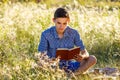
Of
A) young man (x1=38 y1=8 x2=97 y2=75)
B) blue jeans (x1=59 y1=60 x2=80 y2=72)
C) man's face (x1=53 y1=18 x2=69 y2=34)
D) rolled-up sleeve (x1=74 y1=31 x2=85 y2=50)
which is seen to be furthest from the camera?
rolled-up sleeve (x1=74 y1=31 x2=85 y2=50)

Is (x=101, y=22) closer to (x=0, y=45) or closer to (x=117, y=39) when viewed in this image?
(x=117, y=39)

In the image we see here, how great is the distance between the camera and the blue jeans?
17.9ft

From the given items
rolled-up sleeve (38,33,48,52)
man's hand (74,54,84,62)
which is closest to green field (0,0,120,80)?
rolled-up sleeve (38,33,48,52)

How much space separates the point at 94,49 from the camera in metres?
7.47

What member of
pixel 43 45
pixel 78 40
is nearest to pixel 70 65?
pixel 78 40

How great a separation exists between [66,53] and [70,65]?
436 mm

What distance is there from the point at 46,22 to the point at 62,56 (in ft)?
9.26

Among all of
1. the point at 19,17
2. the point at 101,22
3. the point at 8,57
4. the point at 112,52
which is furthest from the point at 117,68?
the point at 19,17

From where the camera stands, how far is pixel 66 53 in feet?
17.2

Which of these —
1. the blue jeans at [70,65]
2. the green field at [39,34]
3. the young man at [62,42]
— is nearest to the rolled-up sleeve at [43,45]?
the young man at [62,42]

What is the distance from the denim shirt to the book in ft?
1.10

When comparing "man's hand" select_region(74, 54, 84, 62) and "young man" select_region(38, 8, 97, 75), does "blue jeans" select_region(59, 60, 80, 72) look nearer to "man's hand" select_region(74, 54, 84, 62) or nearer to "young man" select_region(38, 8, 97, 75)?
"young man" select_region(38, 8, 97, 75)

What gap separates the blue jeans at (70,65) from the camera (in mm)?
5441

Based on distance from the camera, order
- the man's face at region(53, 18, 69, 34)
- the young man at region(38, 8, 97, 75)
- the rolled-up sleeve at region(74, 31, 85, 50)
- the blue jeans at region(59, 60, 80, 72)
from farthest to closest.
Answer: the rolled-up sleeve at region(74, 31, 85, 50) < the young man at region(38, 8, 97, 75) < the blue jeans at region(59, 60, 80, 72) < the man's face at region(53, 18, 69, 34)
